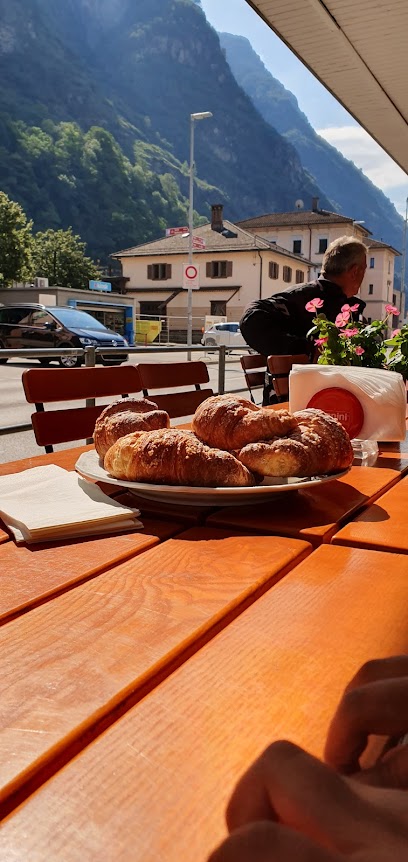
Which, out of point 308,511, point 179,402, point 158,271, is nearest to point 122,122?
point 158,271

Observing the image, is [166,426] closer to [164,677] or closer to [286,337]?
[164,677]

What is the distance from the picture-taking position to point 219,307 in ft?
124

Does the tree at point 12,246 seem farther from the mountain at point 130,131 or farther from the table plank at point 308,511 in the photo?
the table plank at point 308,511

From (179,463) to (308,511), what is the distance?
189 millimetres

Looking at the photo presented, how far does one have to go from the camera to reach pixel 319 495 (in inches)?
38.8

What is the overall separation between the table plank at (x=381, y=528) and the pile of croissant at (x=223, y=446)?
0.08 m

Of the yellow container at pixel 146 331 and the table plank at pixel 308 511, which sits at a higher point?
the table plank at pixel 308 511

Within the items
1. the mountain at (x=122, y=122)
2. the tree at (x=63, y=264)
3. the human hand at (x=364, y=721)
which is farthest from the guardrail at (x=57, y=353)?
the mountain at (x=122, y=122)

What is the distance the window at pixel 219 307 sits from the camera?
124 ft

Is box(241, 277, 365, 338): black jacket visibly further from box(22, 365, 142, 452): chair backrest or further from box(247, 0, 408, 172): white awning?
box(247, 0, 408, 172): white awning

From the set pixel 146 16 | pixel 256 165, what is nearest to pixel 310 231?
pixel 256 165

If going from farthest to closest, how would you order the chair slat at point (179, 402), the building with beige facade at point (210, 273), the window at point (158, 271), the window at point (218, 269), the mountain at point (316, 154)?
1. the mountain at point (316, 154)
2. the window at point (158, 271)
3. the window at point (218, 269)
4. the building with beige facade at point (210, 273)
5. the chair slat at point (179, 402)

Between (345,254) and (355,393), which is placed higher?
(345,254)

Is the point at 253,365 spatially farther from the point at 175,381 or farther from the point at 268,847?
the point at 268,847
